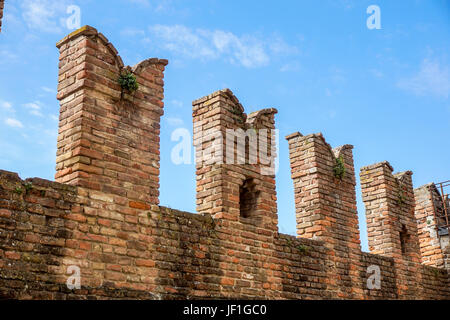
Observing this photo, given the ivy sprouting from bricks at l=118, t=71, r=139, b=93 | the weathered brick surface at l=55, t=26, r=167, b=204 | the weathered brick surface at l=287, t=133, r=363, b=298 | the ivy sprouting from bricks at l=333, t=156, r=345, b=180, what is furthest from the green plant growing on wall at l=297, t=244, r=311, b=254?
the ivy sprouting from bricks at l=118, t=71, r=139, b=93

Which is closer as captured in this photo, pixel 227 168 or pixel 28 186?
pixel 28 186

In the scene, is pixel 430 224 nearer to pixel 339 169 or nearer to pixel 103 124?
pixel 339 169

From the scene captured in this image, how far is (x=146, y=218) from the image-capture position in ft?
21.7

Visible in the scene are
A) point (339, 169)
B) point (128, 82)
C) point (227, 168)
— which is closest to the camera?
point (128, 82)

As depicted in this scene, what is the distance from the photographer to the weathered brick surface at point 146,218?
18.6 ft

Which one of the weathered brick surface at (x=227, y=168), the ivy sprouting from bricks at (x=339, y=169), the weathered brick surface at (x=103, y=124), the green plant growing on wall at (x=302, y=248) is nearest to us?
the weathered brick surface at (x=103, y=124)

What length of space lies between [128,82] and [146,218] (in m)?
1.57

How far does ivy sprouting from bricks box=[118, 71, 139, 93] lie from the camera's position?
6.85 metres

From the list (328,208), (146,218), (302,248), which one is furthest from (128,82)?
(328,208)

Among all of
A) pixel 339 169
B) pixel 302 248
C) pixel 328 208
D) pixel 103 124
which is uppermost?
pixel 339 169

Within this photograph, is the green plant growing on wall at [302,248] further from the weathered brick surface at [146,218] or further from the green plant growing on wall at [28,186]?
the green plant growing on wall at [28,186]

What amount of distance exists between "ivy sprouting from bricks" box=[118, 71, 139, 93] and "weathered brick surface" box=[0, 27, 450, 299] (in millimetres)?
95

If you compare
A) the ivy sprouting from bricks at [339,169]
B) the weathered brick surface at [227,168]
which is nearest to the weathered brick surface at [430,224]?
the ivy sprouting from bricks at [339,169]

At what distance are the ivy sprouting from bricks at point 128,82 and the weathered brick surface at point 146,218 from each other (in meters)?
0.10
